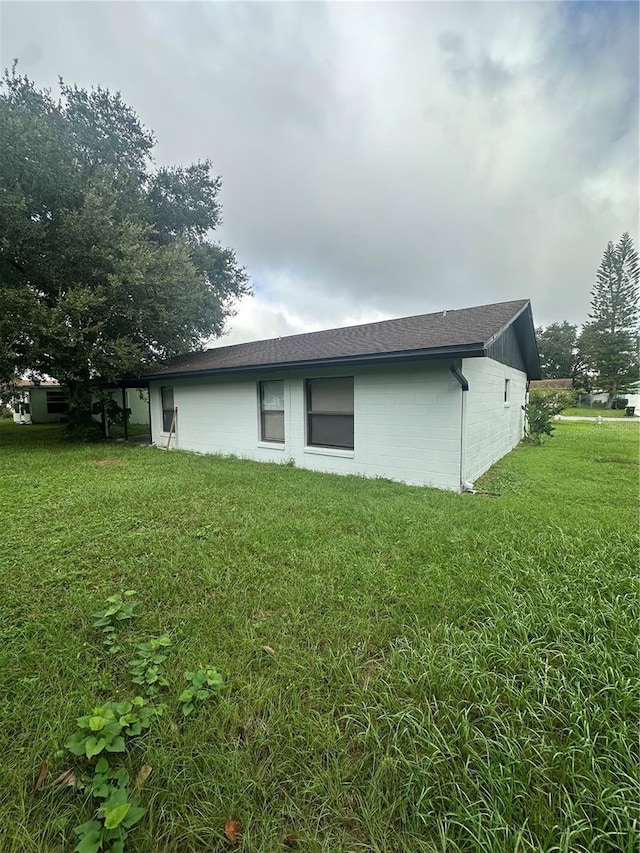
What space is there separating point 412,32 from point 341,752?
10384 mm

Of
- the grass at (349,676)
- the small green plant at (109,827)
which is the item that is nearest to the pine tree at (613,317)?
the grass at (349,676)

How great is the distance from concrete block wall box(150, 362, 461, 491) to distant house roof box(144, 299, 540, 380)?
1.24 feet

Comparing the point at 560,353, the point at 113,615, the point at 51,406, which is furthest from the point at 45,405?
the point at 560,353

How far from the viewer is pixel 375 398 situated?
21.3 feet

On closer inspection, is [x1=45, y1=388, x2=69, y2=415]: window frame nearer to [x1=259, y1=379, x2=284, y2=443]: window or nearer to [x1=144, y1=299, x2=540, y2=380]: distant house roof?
[x1=144, y1=299, x2=540, y2=380]: distant house roof

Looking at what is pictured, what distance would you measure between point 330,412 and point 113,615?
210 inches

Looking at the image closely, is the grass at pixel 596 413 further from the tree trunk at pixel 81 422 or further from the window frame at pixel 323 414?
the tree trunk at pixel 81 422

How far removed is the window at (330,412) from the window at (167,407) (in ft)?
18.7

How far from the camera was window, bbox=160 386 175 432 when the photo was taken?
36.8ft

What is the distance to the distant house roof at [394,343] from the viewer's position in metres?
→ 5.46

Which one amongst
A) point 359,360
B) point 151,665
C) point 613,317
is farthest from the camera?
point 613,317

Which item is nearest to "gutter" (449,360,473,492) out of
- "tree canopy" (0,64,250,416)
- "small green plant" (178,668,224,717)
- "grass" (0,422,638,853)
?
"grass" (0,422,638,853)

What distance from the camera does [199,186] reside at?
1452cm

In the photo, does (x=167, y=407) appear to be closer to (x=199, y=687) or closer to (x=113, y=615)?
(x=113, y=615)
